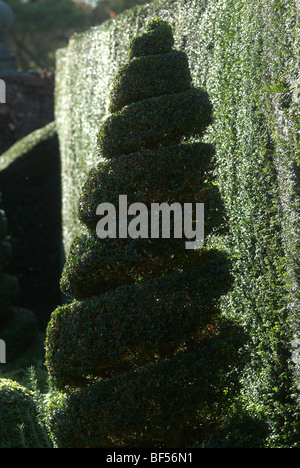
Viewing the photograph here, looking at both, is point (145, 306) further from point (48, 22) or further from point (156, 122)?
point (48, 22)

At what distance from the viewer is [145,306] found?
3920mm

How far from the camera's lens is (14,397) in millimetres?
4730

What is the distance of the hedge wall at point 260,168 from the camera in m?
4.34

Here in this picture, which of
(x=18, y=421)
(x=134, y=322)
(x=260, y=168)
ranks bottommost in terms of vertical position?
(x=18, y=421)

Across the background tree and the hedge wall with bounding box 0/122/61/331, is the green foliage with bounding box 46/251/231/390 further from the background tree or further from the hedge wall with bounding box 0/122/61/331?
the background tree

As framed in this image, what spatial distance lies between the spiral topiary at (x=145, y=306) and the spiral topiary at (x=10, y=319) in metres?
4.79

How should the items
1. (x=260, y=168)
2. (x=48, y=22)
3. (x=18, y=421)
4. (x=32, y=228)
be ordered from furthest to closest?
1. (x=48, y=22)
2. (x=32, y=228)
3. (x=260, y=168)
4. (x=18, y=421)

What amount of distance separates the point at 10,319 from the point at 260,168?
5.49 meters

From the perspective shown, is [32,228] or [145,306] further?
[32,228]

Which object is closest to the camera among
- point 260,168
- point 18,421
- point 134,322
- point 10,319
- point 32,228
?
point 134,322

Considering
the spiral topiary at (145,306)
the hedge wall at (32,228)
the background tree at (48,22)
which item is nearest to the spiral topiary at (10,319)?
the hedge wall at (32,228)

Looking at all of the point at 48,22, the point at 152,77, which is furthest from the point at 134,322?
the point at 48,22

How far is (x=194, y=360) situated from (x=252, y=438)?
670 millimetres
